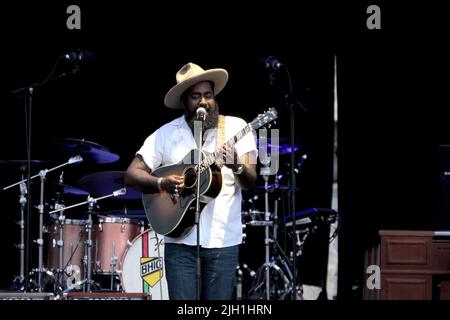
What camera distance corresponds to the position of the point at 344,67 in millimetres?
8547

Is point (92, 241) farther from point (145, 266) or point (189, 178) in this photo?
point (189, 178)

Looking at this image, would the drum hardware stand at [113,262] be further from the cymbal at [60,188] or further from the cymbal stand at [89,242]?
the cymbal at [60,188]

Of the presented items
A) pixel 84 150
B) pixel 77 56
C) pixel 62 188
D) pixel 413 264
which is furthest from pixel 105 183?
pixel 413 264

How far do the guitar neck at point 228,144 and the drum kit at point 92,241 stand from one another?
281 centimetres

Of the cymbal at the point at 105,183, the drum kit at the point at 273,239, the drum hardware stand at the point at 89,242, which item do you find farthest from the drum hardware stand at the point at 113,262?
the drum kit at the point at 273,239

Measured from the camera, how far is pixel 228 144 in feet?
17.6

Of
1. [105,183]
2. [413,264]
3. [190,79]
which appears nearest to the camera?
[190,79]

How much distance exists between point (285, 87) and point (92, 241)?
2620mm

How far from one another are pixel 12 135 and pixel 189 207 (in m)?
4.58

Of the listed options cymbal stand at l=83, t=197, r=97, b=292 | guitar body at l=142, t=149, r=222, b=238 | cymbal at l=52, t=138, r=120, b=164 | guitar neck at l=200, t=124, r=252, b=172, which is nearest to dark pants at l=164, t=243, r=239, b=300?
guitar body at l=142, t=149, r=222, b=238

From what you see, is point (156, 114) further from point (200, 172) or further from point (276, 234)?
point (200, 172)

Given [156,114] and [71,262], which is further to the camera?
[156,114]

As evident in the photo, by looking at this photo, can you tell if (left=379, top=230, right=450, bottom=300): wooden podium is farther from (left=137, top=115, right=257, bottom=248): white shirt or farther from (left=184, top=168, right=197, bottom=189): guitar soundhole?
(left=184, top=168, right=197, bottom=189): guitar soundhole
